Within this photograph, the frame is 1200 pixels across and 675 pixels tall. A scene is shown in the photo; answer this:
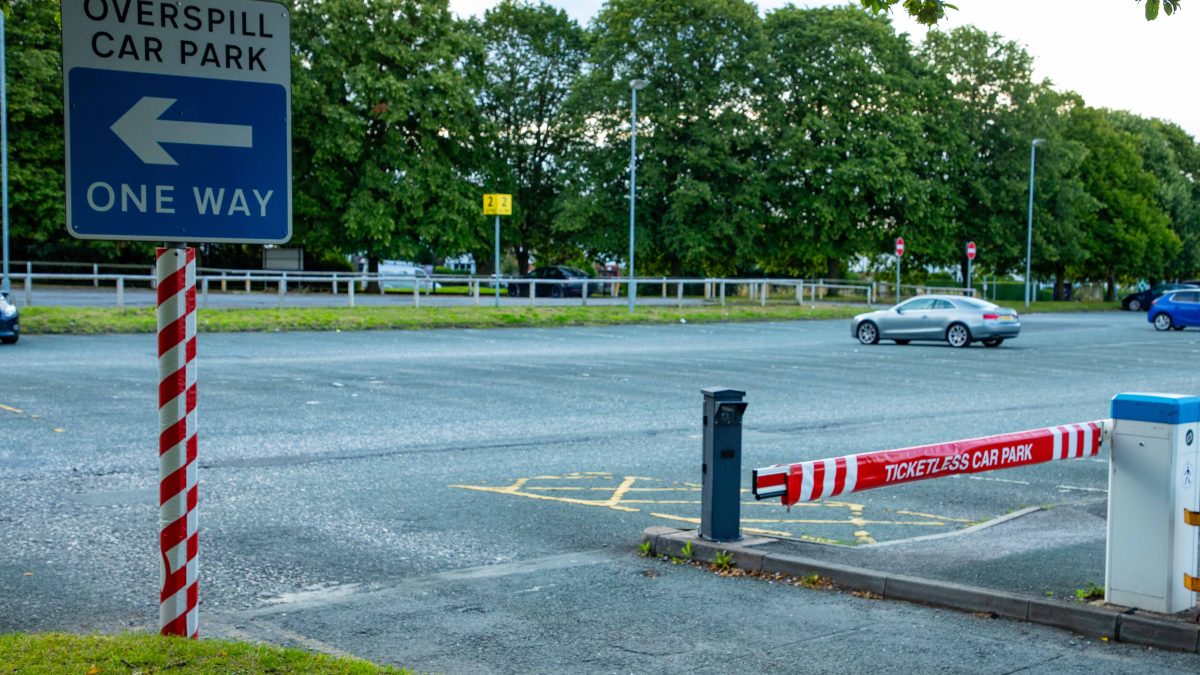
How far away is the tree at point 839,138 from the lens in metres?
54.4

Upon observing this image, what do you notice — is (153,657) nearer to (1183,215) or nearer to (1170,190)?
(1170,190)

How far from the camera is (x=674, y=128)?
52688 millimetres

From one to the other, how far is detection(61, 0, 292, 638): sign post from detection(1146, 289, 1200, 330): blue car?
1560 inches

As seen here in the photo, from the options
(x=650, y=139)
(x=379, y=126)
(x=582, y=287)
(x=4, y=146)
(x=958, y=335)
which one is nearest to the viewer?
(x=958, y=335)

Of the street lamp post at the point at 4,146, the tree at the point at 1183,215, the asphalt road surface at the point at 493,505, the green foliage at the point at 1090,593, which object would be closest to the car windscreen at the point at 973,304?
the asphalt road surface at the point at 493,505

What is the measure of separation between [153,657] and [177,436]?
878 mm

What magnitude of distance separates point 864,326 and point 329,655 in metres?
26.8

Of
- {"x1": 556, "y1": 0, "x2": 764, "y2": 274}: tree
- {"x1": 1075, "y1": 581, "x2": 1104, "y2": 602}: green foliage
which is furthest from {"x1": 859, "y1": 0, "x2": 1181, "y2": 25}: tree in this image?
{"x1": 556, "y1": 0, "x2": 764, "y2": 274}: tree

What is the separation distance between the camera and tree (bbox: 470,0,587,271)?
2319 inches

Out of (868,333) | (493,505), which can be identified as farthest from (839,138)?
(493,505)

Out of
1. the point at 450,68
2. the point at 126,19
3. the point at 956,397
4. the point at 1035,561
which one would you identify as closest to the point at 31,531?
the point at 126,19

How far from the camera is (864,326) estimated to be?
101ft

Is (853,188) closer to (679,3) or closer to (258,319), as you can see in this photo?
(679,3)

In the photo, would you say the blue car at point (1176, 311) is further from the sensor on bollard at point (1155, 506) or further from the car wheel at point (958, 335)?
the sensor on bollard at point (1155, 506)
